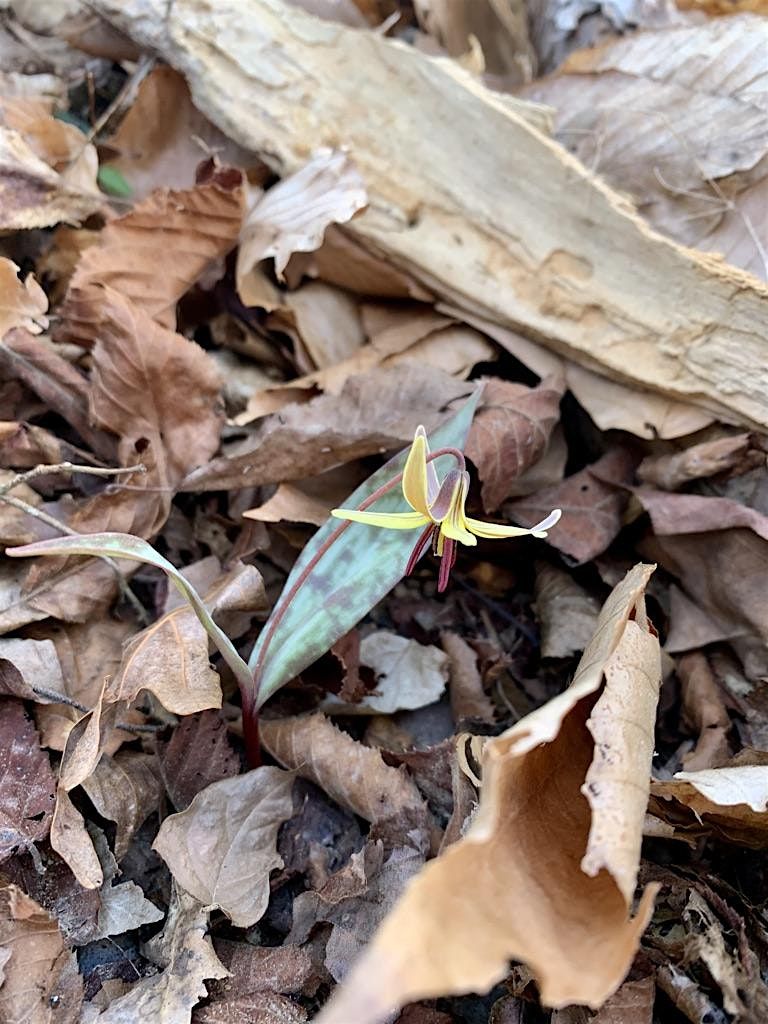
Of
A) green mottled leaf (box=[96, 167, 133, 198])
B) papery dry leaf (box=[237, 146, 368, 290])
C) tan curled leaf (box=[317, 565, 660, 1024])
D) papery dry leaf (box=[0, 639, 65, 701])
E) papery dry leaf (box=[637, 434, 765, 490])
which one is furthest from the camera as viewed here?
green mottled leaf (box=[96, 167, 133, 198])

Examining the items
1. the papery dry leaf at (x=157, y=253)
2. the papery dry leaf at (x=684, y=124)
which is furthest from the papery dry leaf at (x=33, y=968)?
the papery dry leaf at (x=684, y=124)

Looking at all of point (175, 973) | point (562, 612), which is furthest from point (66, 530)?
point (562, 612)

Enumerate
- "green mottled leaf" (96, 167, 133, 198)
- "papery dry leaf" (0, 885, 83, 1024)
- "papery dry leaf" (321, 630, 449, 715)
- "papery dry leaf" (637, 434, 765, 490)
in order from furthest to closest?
"green mottled leaf" (96, 167, 133, 198) < "papery dry leaf" (637, 434, 765, 490) < "papery dry leaf" (321, 630, 449, 715) < "papery dry leaf" (0, 885, 83, 1024)

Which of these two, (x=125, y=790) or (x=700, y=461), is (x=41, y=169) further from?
(x=700, y=461)

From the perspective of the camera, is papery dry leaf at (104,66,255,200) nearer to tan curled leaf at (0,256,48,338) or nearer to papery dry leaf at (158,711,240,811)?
tan curled leaf at (0,256,48,338)

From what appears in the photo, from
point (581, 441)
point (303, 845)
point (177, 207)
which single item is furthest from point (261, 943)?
point (177, 207)

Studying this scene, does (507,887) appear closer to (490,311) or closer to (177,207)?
(490,311)

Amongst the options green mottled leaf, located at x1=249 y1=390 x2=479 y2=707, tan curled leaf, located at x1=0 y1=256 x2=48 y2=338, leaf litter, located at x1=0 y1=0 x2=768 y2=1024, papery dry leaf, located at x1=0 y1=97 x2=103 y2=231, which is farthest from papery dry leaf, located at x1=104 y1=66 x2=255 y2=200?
green mottled leaf, located at x1=249 y1=390 x2=479 y2=707

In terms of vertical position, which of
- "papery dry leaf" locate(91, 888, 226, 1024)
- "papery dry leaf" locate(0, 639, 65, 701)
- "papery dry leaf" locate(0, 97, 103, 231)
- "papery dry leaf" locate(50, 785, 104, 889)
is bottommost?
"papery dry leaf" locate(91, 888, 226, 1024)
